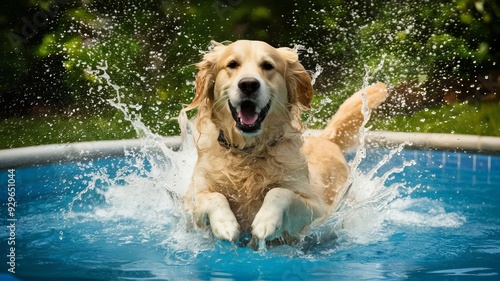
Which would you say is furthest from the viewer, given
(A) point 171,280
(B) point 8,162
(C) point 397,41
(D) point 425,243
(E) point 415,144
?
(C) point 397,41

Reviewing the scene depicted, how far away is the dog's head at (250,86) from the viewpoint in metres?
3.32

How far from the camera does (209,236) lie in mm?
3400

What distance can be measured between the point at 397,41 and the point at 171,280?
7243mm

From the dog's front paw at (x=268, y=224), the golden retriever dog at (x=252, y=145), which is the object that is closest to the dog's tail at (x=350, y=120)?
the golden retriever dog at (x=252, y=145)

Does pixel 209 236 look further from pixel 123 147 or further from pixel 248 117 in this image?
pixel 123 147

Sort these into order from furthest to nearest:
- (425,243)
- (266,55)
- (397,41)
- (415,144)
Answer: (397,41)
(415,144)
(425,243)
(266,55)

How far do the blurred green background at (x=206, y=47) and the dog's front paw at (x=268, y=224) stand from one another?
512 cm

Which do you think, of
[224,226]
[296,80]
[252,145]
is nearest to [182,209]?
[252,145]

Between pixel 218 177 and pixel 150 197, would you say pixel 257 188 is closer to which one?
pixel 218 177

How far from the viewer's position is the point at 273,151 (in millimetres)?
3588

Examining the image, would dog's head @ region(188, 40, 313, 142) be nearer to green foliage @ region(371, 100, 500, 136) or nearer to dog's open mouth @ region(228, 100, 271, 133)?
dog's open mouth @ region(228, 100, 271, 133)

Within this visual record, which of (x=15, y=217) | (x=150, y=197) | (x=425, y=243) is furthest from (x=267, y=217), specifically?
(x=15, y=217)

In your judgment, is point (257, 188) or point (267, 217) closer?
point (267, 217)

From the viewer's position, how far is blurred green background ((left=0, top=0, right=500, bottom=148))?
335 inches
